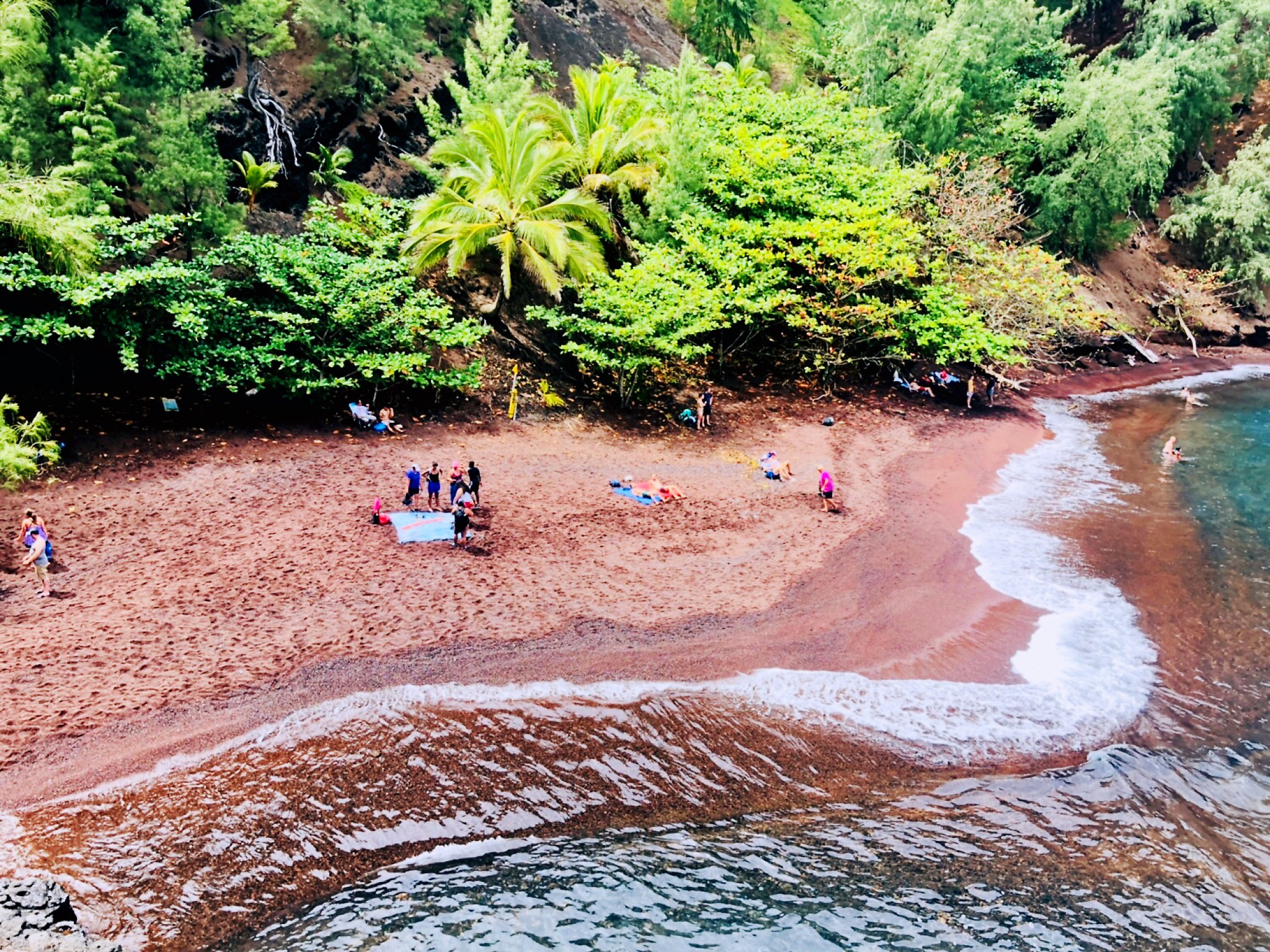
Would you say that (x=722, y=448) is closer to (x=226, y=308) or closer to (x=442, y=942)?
(x=226, y=308)

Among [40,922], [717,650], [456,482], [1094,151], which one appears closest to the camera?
[40,922]

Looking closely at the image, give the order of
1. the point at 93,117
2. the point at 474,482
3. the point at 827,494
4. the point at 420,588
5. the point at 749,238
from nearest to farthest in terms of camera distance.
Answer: the point at 420,588
the point at 474,482
the point at 93,117
the point at 827,494
the point at 749,238

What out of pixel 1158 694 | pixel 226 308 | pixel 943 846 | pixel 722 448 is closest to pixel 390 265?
pixel 226 308

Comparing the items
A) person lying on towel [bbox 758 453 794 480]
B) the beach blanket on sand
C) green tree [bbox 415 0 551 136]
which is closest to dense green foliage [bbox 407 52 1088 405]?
green tree [bbox 415 0 551 136]

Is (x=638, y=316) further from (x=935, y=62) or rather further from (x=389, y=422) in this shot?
(x=935, y=62)

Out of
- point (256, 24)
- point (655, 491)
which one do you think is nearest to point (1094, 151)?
point (655, 491)

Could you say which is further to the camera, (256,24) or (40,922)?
(256,24)
